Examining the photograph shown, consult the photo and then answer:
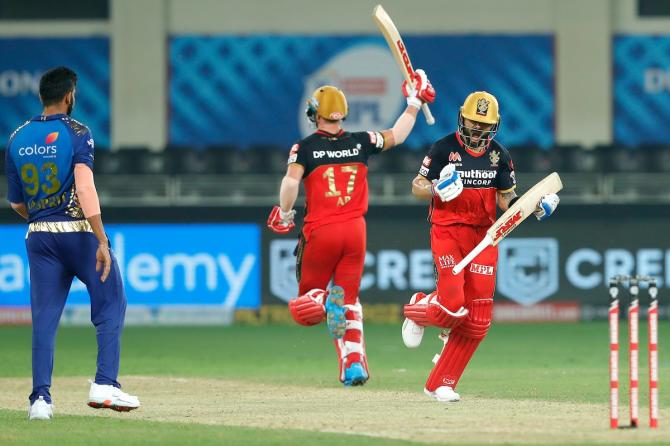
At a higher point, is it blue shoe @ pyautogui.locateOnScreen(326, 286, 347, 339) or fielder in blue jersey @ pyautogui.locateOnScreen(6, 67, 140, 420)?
fielder in blue jersey @ pyautogui.locateOnScreen(6, 67, 140, 420)

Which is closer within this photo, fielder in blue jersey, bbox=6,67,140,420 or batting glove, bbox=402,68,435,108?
fielder in blue jersey, bbox=6,67,140,420

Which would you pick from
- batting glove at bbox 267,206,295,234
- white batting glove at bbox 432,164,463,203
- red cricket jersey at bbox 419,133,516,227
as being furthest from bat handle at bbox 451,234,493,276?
batting glove at bbox 267,206,295,234

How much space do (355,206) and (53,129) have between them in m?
3.02

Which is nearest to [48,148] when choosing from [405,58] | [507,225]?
[507,225]

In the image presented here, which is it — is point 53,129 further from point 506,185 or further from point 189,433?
point 506,185

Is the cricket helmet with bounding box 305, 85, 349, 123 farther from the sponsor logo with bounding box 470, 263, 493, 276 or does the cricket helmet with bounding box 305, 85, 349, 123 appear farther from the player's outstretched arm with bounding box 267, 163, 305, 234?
the sponsor logo with bounding box 470, 263, 493, 276

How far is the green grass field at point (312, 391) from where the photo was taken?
8.53 meters

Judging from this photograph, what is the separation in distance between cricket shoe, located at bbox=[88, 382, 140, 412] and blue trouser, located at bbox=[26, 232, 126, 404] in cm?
5

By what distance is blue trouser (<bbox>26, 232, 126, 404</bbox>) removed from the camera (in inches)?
368

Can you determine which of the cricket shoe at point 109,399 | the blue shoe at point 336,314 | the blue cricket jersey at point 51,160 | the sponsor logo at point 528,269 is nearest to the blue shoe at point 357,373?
the blue shoe at point 336,314

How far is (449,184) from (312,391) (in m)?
2.36

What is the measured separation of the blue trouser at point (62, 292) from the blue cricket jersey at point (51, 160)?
0.16 m

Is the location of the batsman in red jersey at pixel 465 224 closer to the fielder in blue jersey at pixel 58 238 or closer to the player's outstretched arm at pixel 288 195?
the player's outstretched arm at pixel 288 195

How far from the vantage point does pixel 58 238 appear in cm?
934
